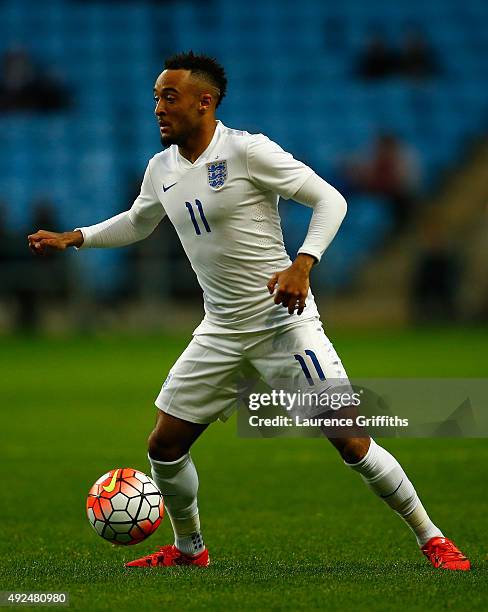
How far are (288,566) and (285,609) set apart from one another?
3.29ft

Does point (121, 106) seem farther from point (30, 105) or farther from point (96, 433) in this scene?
point (96, 433)

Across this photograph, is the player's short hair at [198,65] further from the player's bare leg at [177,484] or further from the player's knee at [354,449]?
the player's knee at [354,449]

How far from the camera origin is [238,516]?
7.42 metres

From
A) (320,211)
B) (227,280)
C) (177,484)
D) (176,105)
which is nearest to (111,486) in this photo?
(177,484)

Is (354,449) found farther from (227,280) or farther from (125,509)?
(125,509)

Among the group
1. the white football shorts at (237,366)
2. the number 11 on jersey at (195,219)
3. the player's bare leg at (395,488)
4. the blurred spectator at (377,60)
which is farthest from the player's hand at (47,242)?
the blurred spectator at (377,60)

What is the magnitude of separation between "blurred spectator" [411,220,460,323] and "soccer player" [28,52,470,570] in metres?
15.8

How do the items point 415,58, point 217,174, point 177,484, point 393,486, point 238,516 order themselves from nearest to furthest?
point 393,486 → point 217,174 → point 177,484 → point 238,516 → point 415,58

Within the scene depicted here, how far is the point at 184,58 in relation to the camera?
5840 millimetres

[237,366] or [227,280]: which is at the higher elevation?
[227,280]

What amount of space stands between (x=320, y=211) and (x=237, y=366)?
2.75ft

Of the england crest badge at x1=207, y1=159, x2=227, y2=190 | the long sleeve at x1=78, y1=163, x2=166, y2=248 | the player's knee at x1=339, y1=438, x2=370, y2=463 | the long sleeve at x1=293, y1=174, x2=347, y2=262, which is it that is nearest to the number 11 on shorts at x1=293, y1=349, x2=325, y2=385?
the player's knee at x1=339, y1=438, x2=370, y2=463

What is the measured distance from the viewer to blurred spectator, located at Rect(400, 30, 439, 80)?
80.6 ft

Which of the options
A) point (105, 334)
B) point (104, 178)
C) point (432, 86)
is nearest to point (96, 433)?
point (105, 334)
